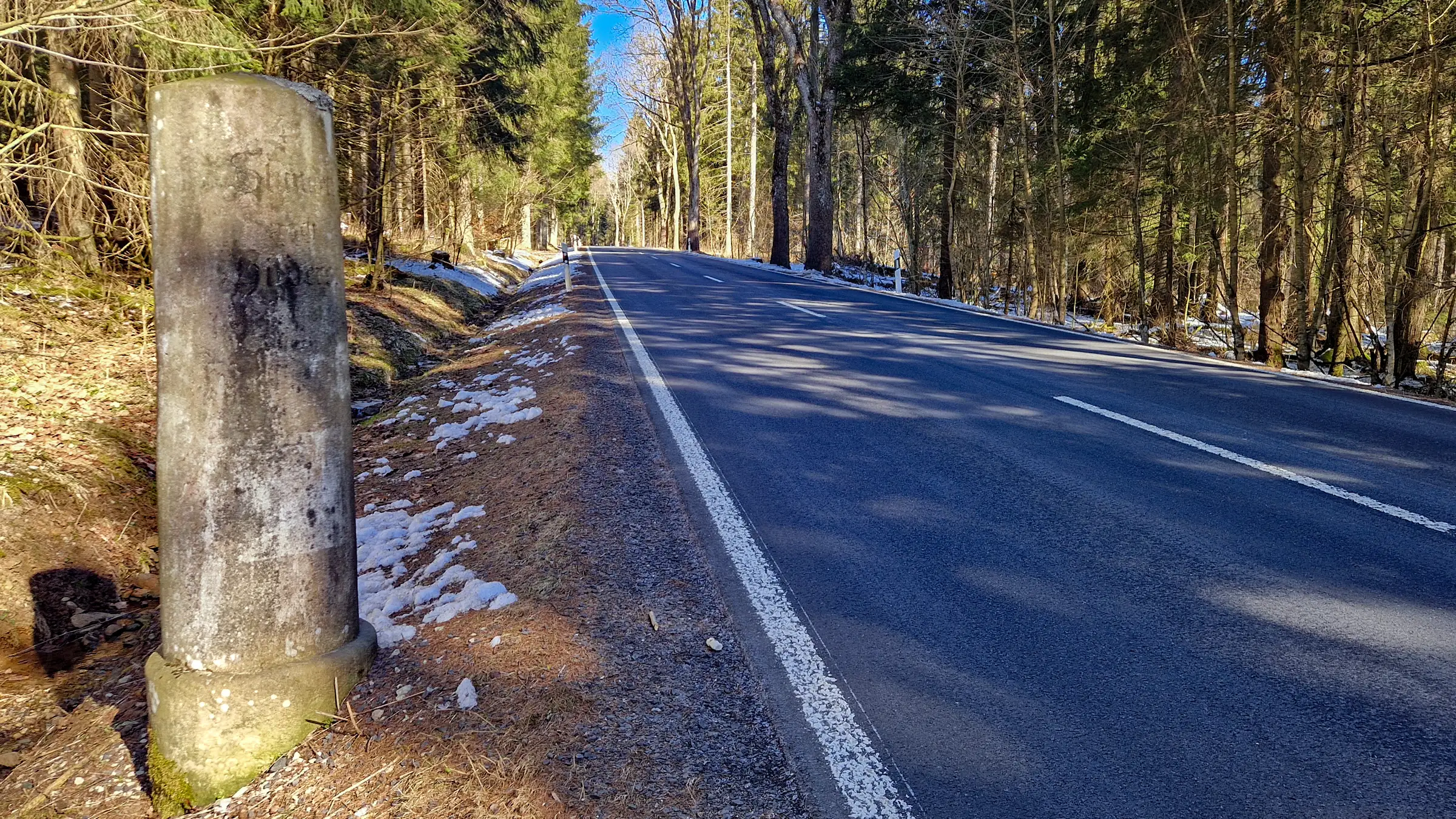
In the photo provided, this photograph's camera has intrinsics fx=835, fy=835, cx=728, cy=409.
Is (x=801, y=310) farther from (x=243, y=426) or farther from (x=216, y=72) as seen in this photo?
(x=243, y=426)

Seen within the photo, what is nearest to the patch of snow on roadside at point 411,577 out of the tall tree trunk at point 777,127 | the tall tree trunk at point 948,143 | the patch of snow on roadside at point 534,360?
the patch of snow on roadside at point 534,360

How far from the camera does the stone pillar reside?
2408 millimetres

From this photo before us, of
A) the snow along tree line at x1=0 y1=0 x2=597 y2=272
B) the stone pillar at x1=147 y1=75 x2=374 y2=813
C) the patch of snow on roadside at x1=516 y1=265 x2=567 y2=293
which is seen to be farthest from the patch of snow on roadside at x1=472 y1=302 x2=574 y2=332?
the stone pillar at x1=147 y1=75 x2=374 y2=813

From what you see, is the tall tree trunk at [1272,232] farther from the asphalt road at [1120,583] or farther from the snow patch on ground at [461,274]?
the snow patch on ground at [461,274]

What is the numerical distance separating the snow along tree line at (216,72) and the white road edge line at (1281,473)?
632cm

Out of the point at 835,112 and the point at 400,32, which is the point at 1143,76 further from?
the point at 400,32

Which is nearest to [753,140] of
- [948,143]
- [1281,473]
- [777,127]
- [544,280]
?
[777,127]

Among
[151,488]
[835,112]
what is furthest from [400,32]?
[835,112]

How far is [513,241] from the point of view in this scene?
38188 millimetres

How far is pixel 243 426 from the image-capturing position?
2.45 metres

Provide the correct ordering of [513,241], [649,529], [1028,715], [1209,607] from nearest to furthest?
[1028,715], [1209,607], [649,529], [513,241]

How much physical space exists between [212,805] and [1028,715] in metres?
2.47

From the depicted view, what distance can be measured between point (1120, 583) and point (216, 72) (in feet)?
26.7

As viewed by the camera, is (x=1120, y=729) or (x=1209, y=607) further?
(x=1209, y=607)
